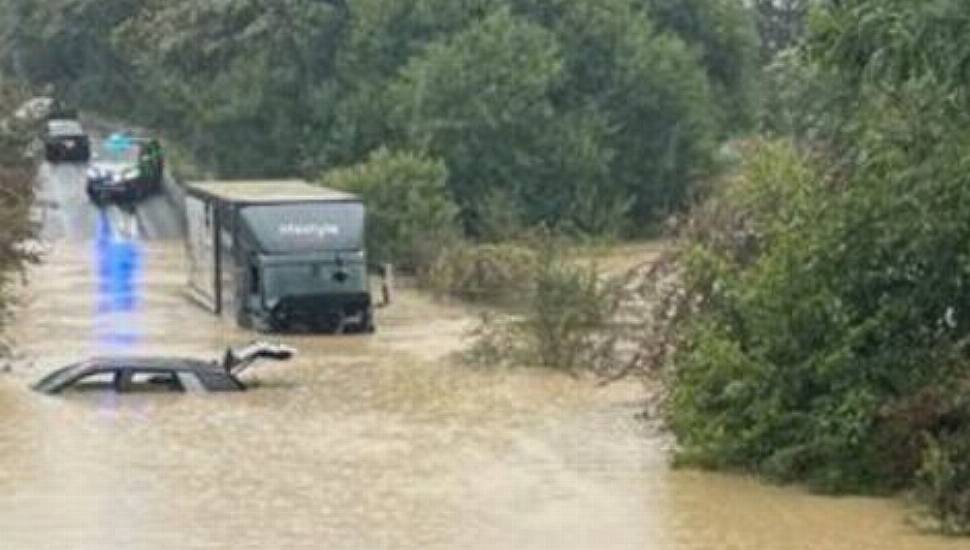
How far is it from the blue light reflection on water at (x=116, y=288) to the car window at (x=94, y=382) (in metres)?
7.79

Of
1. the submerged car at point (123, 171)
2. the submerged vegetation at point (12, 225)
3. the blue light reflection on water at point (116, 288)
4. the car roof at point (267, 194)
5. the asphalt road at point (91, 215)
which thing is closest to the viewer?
the submerged vegetation at point (12, 225)

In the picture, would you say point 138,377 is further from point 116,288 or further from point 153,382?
point 116,288

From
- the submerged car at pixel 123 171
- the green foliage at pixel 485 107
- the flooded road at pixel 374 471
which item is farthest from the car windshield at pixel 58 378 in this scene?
the submerged car at pixel 123 171

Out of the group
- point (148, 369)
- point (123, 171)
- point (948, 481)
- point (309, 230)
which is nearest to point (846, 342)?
point (948, 481)

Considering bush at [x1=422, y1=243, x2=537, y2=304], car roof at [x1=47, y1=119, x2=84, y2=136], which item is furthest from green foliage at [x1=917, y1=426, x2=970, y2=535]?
car roof at [x1=47, y1=119, x2=84, y2=136]

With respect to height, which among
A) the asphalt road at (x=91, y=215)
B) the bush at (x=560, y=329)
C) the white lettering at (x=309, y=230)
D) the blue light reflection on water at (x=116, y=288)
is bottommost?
the asphalt road at (x=91, y=215)

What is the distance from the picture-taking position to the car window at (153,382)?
3266cm

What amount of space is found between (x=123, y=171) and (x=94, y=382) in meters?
37.7

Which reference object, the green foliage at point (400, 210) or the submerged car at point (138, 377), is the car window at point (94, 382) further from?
the green foliage at point (400, 210)

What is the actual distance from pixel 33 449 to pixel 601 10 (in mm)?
36297

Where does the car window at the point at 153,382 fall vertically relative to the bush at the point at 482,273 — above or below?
above

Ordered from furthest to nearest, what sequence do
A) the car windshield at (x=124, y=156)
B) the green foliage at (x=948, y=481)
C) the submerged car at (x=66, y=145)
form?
the submerged car at (x=66, y=145)
the car windshield at (x=124, y=156)
the green foliage at (x=948, y=481)

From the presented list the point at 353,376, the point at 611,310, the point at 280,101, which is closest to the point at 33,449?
the point at 353,376

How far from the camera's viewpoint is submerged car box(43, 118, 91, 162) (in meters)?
80.1
